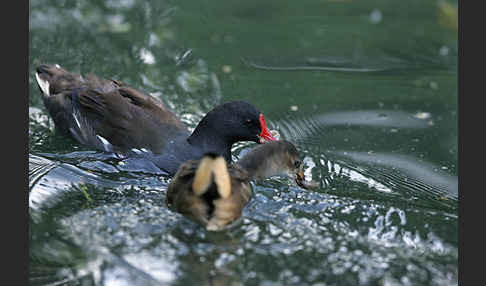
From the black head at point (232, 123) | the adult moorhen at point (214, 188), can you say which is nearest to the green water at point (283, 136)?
the adult moorhen at point (214, 188)

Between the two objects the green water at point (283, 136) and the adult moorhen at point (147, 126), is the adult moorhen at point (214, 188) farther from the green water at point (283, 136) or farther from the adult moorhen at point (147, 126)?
the adult moorhen at point (147, 126)

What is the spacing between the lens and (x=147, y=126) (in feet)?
19.1

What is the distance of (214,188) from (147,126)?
1.56 m

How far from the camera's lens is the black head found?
570cm

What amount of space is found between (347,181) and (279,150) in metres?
0.69

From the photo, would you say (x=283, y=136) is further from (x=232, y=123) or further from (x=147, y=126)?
(x=147, y=126)

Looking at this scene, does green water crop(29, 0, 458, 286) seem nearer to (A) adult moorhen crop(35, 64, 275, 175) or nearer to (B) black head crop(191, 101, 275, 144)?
(A) adult moorhen crop(35, 64, 275, 175)

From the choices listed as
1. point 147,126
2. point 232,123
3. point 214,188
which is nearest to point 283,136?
point 232,123

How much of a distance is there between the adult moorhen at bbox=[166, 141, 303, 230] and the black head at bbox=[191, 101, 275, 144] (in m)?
0.37

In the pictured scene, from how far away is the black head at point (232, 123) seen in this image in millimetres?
5695

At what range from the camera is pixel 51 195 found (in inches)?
205

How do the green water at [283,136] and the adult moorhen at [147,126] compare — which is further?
the adult moorhen at [147,126]

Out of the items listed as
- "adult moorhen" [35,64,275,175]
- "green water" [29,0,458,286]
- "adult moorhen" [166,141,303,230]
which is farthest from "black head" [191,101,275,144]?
"green water" [29,0,458,286]

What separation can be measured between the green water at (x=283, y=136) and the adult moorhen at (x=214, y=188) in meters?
0.12
